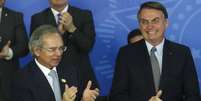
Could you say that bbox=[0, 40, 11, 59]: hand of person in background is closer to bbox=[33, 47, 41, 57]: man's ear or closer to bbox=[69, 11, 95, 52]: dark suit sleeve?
bbox=[69, 11, 95, 52]: dark suit sleeve

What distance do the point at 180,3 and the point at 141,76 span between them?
5.57 feet

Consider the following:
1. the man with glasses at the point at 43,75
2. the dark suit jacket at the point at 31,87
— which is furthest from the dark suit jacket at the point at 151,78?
the dark suit jacket at the point at 31,87

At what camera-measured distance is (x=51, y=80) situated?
328cm

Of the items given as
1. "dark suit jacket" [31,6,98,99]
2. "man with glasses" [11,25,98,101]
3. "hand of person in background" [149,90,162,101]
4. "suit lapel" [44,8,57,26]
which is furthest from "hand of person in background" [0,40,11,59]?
"hand of person in background" [149,90,162,101]

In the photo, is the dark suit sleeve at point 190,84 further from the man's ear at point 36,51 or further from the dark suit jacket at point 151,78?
the man's ear at point 36,51

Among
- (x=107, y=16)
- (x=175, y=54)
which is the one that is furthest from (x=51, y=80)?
(x=107, y=16)

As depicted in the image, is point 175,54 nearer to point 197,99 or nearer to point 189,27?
point 197,99

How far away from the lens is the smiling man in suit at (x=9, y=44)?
4121mm

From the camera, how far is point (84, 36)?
4.19 metres

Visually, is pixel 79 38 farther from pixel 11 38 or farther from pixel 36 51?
pixel 36 51

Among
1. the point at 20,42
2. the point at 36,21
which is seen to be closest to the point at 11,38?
Result: the point at 20,42

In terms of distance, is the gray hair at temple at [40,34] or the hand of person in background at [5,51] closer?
the gray hair at temple at [40,34]

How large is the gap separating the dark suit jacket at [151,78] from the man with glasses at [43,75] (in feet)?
1.33

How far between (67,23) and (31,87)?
38.4 inches
